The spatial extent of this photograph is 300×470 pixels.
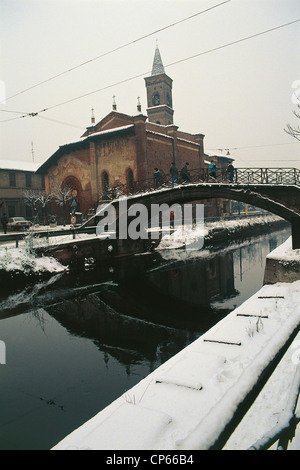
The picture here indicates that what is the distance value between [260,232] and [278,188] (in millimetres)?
23007

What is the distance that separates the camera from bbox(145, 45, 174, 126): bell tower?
1887 inches

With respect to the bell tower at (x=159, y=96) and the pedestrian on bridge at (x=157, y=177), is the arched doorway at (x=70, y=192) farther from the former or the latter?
the bell tower at (x=159, y=96)

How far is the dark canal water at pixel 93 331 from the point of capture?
17.5 feet

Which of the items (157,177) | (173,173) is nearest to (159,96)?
(157,177)

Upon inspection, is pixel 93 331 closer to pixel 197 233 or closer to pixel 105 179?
pixel 197 233

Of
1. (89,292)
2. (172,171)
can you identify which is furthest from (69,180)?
(89,292)

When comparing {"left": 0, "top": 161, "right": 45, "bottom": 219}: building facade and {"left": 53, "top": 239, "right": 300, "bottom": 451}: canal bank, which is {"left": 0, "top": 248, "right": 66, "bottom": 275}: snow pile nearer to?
{"left": 53, "top": 239, "right": 300, "bottom": 451}: canal bank

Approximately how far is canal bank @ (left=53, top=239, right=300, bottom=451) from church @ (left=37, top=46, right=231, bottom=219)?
21593 mm

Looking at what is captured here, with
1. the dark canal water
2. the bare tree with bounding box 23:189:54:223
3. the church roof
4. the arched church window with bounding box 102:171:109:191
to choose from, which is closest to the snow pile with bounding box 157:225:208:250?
the dark canal water

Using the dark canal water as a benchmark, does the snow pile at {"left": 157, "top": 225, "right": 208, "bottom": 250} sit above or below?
above

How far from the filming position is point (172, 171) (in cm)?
1870

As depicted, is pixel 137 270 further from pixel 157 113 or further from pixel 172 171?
pixel 157 113

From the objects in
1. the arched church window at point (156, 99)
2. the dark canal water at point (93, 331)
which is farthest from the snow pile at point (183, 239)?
the arched church window at point (156, 99)

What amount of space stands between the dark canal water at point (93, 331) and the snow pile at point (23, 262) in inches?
30.8
